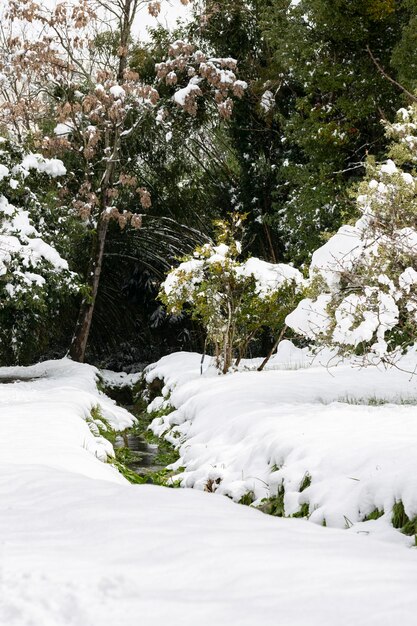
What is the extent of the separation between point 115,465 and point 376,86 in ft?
50.2

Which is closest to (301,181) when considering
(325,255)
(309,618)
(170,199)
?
(170,199)

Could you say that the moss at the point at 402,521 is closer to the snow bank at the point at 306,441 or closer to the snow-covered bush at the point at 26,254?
the snow bank at the point at 306,441

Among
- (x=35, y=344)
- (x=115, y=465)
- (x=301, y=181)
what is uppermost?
(x=301, y=181)

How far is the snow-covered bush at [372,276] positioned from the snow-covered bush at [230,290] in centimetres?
438

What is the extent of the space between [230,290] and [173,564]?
10584mm

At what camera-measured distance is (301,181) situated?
20.3m

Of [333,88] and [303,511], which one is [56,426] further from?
[333,88]

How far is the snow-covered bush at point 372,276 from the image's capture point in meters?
6.83

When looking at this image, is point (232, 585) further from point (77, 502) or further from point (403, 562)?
point (77, 502)

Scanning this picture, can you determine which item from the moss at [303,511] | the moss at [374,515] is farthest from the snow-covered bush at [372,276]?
the moss at [374,515]

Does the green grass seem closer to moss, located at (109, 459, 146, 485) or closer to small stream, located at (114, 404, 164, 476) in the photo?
small stream, located at (114, 404, 164, 476)

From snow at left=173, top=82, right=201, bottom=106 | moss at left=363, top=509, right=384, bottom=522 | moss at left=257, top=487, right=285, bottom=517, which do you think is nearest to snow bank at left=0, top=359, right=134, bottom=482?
moss at left=257, top=487, right=285, bottom=517

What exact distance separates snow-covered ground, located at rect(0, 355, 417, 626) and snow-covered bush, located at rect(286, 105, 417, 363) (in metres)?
2.53

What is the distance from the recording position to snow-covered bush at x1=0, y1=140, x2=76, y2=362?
1564 cm
